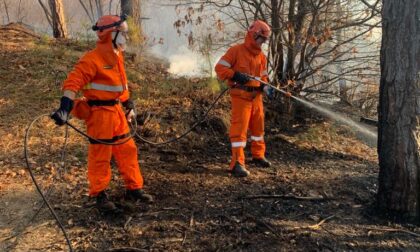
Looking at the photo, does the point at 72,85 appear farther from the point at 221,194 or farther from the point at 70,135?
the point at 70,135

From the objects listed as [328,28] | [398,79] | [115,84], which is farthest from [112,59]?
[328,28]

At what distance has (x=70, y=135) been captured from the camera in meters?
6.34

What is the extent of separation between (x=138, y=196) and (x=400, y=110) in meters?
2.91

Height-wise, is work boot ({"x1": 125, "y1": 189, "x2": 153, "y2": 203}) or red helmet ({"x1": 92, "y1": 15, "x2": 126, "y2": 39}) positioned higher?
red helmet ({"x1": 92, "y1": 15, "x2": 126, "y2": 39})

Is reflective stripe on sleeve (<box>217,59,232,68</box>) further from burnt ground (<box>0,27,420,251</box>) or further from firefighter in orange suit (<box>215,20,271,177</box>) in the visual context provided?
burnt ground (<box>0,27,420,251</box>)

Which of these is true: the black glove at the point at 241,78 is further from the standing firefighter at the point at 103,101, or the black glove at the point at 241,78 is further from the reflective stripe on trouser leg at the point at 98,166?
A: the reflective stripe on trouser leg at the point at 98,166

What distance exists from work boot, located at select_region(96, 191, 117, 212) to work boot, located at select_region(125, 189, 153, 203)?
1.16 feet

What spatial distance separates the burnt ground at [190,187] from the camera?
12.9 feet

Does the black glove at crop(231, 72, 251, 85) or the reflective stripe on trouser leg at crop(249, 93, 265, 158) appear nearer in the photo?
the black glove at crop(231, 72, 251, 85)

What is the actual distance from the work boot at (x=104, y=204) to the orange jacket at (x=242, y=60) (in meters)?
2.19

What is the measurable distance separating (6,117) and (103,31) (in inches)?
128

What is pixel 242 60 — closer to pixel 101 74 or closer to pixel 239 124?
pixel 239 124

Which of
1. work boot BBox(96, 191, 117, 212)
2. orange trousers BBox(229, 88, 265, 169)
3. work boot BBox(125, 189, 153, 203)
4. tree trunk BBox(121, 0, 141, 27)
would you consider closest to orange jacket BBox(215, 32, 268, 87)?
orange trousers BBox(229, 88, 265, 169)

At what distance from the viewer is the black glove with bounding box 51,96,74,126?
3.78m
